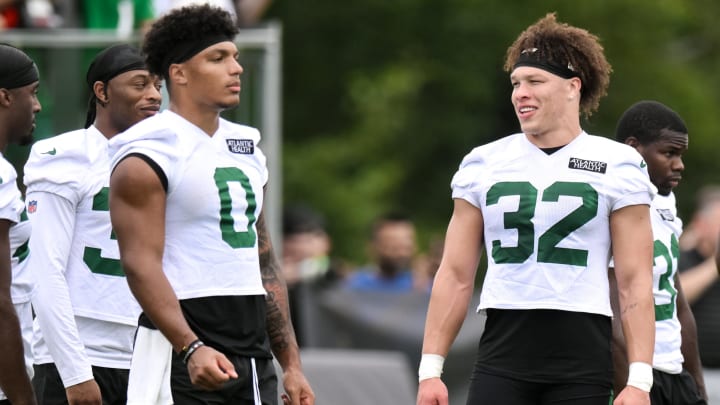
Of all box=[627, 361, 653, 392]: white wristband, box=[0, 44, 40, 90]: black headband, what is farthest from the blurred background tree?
box=[627, 361, 653, 392]: white wristband

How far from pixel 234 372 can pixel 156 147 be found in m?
0.88

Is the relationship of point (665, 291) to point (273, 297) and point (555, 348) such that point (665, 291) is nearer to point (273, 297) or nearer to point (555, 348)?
point (555, 348)

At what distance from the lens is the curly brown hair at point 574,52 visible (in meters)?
6.73

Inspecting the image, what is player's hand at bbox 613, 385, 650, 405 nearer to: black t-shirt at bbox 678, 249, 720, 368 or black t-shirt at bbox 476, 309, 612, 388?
black t-shirt at bbox 476, 309, 612, 388

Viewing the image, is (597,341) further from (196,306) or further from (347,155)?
(347,155)

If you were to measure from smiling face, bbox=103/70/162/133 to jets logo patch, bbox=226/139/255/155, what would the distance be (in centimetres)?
96

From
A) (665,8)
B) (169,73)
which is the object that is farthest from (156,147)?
(665,8)

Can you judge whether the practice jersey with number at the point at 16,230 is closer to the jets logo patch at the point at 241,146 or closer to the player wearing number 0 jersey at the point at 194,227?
the player wearing number 0 jersey at the point at 194,227

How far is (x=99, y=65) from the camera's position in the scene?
7164 mm

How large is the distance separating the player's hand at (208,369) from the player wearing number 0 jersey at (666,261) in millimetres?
2403

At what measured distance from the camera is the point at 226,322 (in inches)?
240

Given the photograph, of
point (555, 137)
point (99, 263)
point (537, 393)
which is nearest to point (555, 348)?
point (537, 393)

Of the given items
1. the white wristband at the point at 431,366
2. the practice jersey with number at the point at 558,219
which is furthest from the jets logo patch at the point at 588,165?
the white wristband at the point at 431,366

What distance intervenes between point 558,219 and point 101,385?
2048mm
